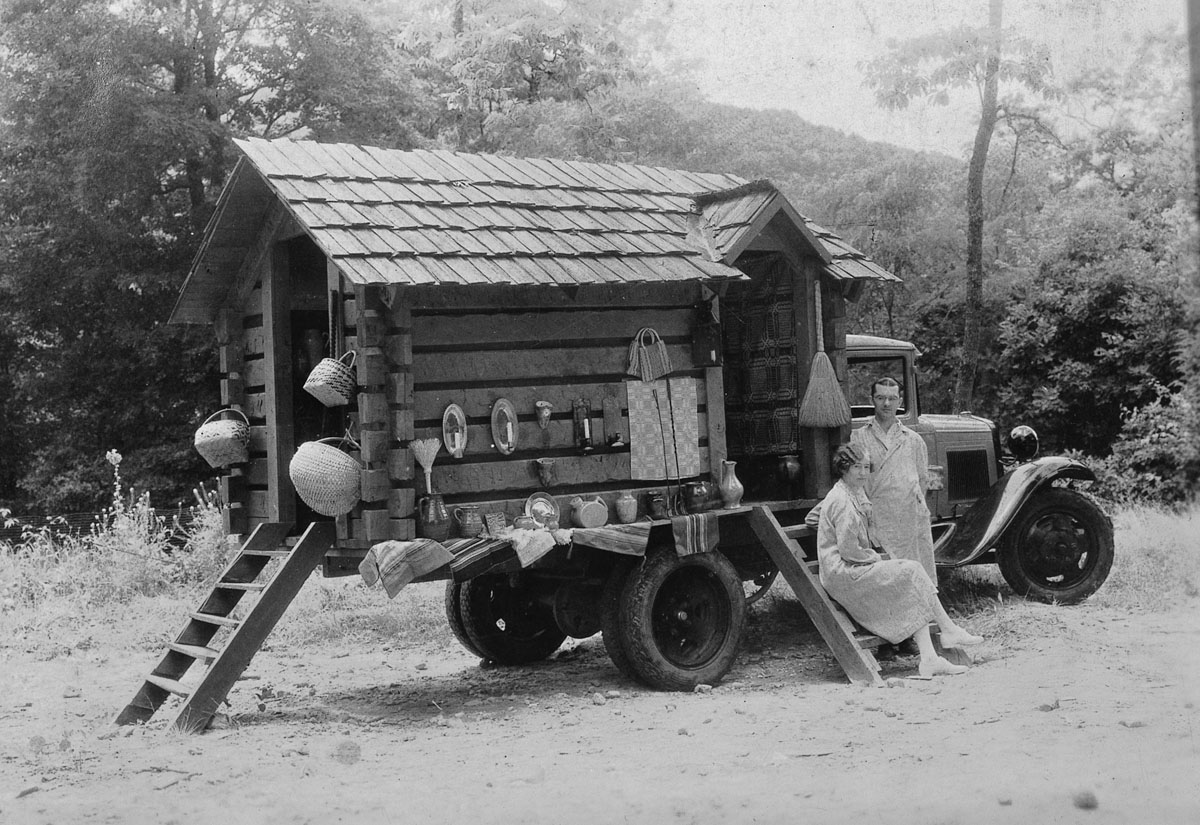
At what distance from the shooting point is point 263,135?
20.1 meters

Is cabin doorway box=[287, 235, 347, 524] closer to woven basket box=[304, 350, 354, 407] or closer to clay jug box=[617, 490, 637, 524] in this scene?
woven basket box=[304, 350, 354, 407]

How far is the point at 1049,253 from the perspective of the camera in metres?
15.9

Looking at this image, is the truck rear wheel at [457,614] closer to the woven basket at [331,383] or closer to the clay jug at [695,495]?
the clay jug at [695,495]

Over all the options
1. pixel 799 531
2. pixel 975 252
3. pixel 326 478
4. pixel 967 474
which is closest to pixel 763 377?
pixel 799 531

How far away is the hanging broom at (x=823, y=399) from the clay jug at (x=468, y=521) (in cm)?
256

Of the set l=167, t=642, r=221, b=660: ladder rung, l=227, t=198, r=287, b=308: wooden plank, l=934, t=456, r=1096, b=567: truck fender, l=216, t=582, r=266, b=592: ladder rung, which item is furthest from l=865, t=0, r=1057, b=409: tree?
l=167, t=642, r=221, b=660: ladder rung

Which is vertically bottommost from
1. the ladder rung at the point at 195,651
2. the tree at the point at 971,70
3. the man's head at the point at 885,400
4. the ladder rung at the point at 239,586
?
the ladder rung at the point at 195,651

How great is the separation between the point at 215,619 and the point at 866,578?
391 cm

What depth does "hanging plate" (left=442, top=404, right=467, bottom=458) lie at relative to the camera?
6645 mm

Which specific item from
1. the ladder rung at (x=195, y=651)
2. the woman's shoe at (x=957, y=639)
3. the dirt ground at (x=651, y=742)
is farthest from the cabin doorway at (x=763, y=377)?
the ladder rung at (x=195, y=651)

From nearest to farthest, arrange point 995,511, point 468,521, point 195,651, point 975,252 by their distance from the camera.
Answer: point 468,521 → point 195,651 → point 995,511 → point 975,252

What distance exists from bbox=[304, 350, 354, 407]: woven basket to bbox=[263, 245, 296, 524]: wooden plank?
74 centimetres

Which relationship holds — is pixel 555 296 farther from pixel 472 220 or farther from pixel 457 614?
pixel 457 614

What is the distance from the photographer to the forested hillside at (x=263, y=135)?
18.2 metres
